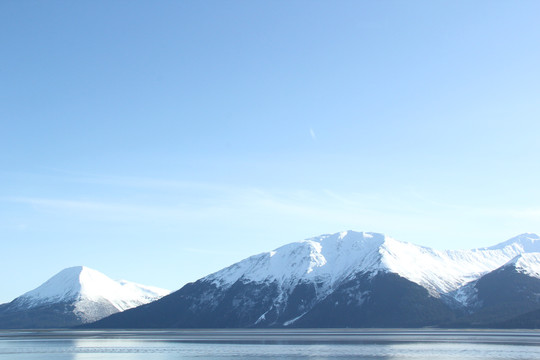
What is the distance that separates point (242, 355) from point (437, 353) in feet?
125

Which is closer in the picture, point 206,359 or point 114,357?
point 206,359

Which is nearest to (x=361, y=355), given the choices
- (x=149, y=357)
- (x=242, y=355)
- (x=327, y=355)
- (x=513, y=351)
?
(x=327, y=355)

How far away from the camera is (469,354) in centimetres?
11275

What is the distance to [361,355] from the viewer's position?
11444 centimetres

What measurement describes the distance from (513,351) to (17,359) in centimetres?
9720

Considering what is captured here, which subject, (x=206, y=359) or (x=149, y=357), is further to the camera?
(x=149, y=357)

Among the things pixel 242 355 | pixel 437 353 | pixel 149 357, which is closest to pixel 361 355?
pixel 437 353

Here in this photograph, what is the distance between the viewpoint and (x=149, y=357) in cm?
11806

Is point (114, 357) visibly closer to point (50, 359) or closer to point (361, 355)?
point (50, 359)

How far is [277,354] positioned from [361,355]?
16.8 m

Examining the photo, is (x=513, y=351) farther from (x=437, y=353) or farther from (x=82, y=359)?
(x=82, y=359)

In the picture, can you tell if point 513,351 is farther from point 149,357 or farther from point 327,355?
point 149,357

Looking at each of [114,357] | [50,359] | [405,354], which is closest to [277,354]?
[405,354]

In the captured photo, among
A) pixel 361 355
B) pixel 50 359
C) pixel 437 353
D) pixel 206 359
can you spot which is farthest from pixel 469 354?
pixel 50 359
